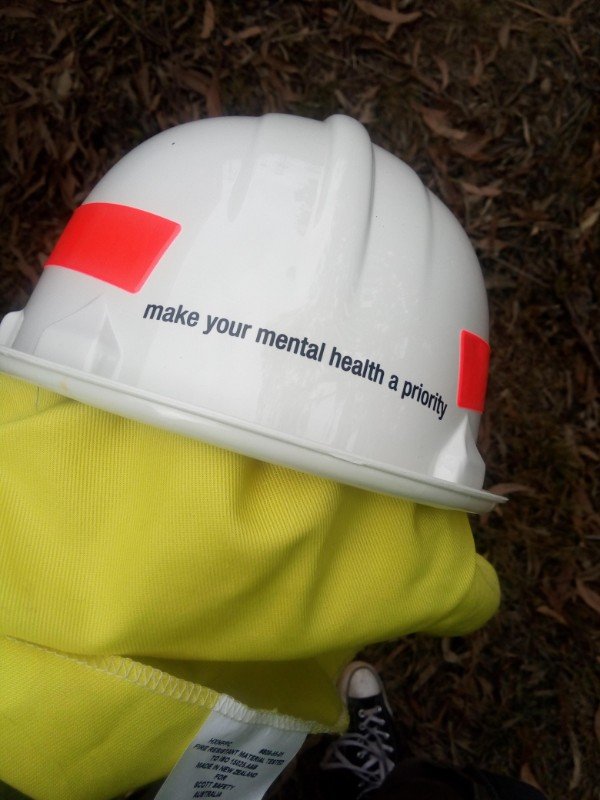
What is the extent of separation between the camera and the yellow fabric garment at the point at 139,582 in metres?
0.76

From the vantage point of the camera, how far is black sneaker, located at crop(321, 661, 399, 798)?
161 centimetres

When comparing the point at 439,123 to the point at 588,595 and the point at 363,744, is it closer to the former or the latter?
the point at 588,595

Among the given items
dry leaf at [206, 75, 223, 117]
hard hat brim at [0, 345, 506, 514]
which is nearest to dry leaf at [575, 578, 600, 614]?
hard hat brim at [0, 345, 506, 514]

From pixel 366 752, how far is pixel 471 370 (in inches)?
45.6

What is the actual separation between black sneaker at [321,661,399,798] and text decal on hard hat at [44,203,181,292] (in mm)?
1274

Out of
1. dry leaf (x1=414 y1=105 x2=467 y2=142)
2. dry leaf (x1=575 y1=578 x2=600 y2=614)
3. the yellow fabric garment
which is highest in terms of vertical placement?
dry leaf (x1=414 y1=105 x2=467 y2=142)

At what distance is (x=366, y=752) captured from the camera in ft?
5.31

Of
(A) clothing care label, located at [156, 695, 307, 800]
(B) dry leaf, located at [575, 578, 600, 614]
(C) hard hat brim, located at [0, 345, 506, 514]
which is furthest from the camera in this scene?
(B) dry leaf, located at [575, 578, 600, 614]

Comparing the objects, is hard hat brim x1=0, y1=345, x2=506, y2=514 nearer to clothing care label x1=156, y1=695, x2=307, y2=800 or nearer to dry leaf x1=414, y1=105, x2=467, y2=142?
clothing care label x1=156, y1=695, x2=307, y2=800

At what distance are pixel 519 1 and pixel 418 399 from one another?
1433 millimetres

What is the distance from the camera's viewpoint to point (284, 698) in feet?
Answer: 3.30

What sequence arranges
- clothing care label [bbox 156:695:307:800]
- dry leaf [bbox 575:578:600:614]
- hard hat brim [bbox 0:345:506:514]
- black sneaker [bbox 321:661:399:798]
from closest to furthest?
hard hat brim [bbox 0:345:506:514], clothing care label [bbox 156:695:307:800], black sneaker [bbox 321:661:399:798], dry leaf [bbox 575:578:600:614]

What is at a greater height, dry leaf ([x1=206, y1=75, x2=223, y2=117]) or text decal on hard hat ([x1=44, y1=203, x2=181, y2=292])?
text decal on hard hat ([x1=44, y1=203, x2=181, y2=292])

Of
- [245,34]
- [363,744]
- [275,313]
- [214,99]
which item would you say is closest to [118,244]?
[275,313]
